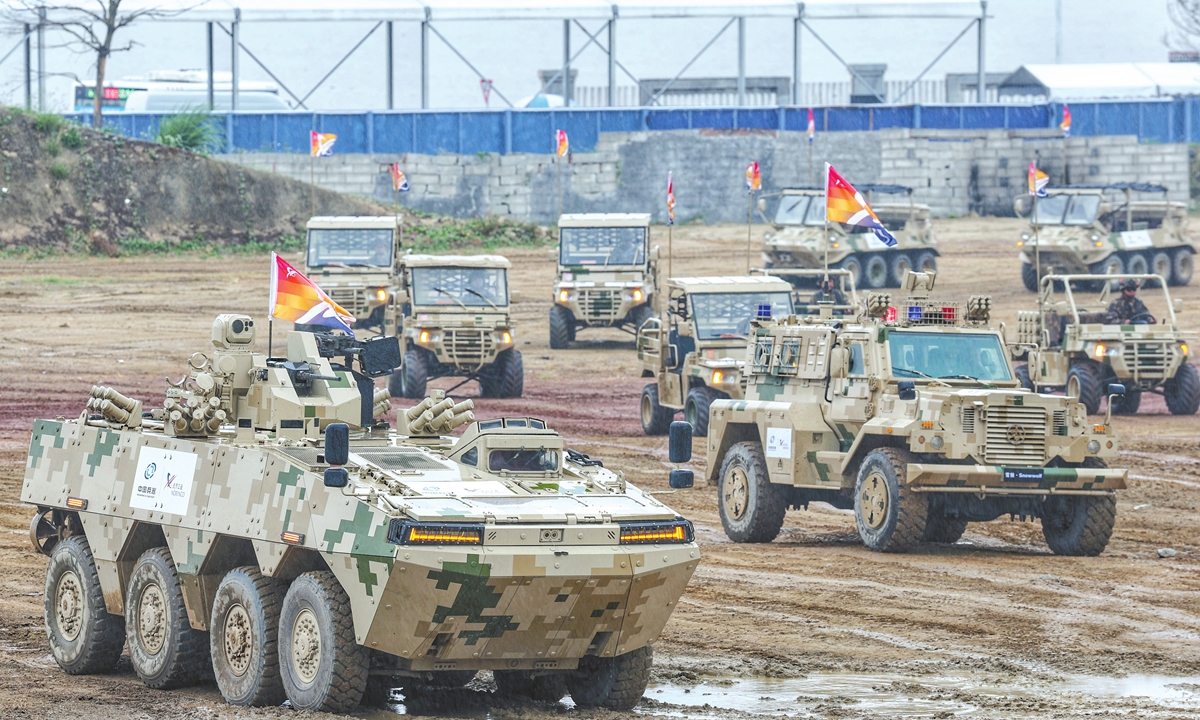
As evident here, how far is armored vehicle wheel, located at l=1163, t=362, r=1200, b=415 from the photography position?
2417 centimetres

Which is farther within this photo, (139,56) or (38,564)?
(139,56)

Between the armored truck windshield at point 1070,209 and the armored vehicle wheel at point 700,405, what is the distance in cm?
1570

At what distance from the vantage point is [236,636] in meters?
9.51

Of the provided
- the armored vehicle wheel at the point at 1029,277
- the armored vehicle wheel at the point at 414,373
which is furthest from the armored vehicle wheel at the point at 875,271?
the armored vehicle wheel at the point at 414,373

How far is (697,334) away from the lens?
22.3m

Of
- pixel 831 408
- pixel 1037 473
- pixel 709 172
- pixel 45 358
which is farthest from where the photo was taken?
pixel 709 172

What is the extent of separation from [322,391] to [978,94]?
3648cm

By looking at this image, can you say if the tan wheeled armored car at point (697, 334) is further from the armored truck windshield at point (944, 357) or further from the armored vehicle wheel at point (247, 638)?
the armored vehicle wheel at point (247, 638)

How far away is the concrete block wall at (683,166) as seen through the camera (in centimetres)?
4188

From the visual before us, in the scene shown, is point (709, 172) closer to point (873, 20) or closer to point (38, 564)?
point (873, 20)

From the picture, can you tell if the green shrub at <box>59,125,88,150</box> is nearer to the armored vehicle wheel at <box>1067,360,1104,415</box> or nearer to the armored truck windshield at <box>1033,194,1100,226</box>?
the armored truck windshield at <box>1033,194,1100,226</box>

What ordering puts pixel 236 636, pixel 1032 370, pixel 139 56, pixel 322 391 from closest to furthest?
pixel 236 636 → pixel 322 391 → pixel 1032 370 → pixel 139 56

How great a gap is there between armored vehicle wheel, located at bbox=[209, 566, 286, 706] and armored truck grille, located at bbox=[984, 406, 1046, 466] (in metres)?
6.59

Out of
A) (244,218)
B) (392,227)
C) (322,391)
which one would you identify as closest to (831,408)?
(322,391)
